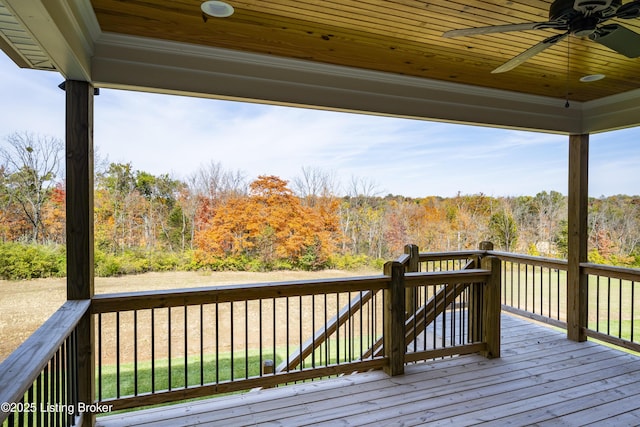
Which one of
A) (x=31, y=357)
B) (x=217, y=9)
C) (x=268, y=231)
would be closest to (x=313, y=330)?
(x=31, y=357)

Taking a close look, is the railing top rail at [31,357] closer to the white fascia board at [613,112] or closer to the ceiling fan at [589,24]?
the ceiling fan at [589,24]

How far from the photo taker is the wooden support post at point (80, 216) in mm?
2242

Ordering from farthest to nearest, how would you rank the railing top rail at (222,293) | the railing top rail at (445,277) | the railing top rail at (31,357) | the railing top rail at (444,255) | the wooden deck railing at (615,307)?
the railing top rail at (444,255)
the wooden deck railing at (615,307)
the railing top rail at (445,277)
the railing top rail at (222,293)
the railing top rail at (31,357)

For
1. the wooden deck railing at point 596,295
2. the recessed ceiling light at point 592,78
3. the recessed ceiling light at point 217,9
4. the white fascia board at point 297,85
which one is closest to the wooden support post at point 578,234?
the wooden deck railing at point 596,295

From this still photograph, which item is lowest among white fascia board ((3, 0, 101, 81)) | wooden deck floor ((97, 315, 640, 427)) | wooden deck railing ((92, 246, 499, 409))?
→ wooden deck floor ((97, 315, 640, 427))

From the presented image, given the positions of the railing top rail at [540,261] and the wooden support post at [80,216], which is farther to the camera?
the railing top rail at [540,261]

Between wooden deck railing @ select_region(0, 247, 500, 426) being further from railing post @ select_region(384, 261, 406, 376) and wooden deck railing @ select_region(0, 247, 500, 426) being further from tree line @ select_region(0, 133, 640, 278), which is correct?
tree line @ select_region(0, 133, 640, 278)

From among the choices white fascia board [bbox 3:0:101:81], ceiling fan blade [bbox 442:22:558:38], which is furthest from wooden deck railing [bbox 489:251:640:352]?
white fascia board [bbox 3:0:101:81]

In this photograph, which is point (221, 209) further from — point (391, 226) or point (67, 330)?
point (67, 330)

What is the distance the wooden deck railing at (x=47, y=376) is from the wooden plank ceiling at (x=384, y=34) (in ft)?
5.91

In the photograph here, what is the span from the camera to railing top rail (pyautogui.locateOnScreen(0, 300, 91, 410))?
117cm

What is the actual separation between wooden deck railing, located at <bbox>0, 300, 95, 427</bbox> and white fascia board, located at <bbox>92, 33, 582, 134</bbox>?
163cm

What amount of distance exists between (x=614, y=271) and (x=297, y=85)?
149 inches

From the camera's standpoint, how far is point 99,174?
7090 mm
